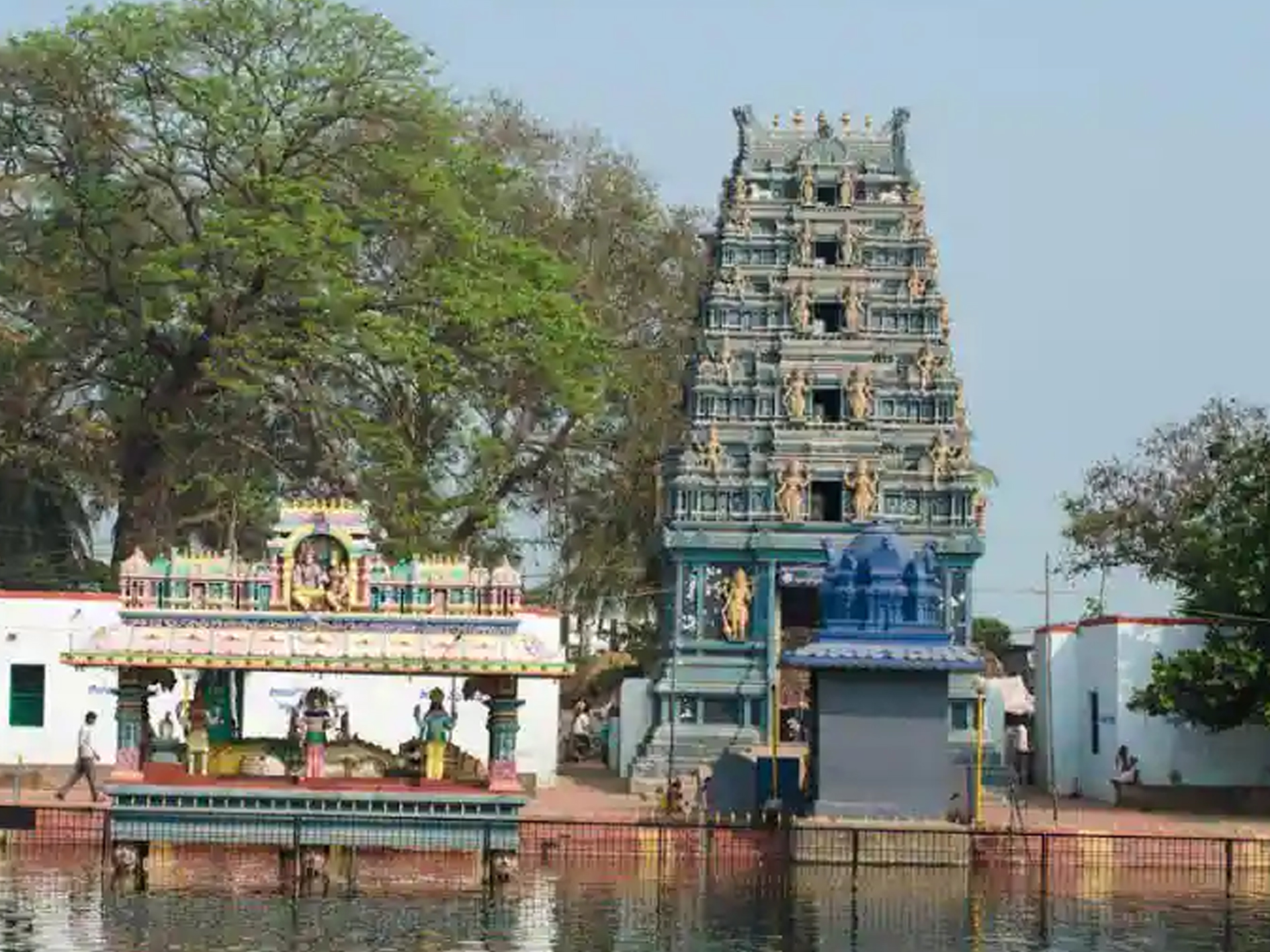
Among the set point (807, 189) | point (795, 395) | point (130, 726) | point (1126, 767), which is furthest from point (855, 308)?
point (130, 726)

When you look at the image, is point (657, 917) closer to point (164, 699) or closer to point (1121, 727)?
point (1121, 727)

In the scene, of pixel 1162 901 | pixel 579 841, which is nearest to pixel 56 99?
pixel 579 841

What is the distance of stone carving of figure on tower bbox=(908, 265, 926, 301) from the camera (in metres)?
51.4

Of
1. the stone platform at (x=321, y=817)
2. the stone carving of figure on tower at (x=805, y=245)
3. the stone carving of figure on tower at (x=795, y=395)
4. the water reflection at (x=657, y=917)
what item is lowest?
the water reflection at (x=657, y=917)

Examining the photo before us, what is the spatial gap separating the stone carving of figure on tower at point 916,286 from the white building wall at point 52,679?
16549 millimetres

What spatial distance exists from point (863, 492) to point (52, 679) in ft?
51.0

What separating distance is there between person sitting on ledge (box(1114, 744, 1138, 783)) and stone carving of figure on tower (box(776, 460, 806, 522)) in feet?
24.8

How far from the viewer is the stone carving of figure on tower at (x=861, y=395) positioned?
5056cm

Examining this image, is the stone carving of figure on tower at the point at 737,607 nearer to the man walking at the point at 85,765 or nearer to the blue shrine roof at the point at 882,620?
the blue shrine roof at the point at 882,620

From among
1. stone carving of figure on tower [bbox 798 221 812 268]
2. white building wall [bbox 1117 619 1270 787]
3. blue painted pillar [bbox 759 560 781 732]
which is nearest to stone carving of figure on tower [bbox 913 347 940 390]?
stone carving of figure on tower [bbox 798 221 812 268]

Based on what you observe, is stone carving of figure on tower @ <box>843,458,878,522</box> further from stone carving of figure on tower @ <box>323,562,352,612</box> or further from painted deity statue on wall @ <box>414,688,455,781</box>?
stone carving of figure on tower @ <box>323,562,352,612</box>

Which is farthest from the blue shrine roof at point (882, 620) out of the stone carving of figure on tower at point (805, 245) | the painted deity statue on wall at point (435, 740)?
the stone carving of figure on tower at point (805, 245)

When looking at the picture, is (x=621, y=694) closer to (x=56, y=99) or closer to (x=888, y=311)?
(x=888, y=311)

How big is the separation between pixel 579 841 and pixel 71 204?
795 inches
